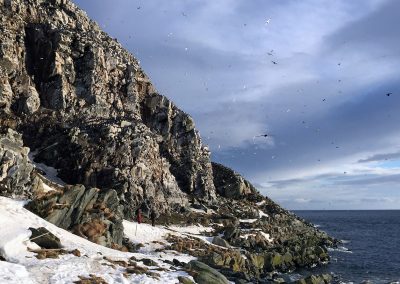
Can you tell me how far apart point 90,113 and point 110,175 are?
829 inches

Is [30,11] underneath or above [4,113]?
above

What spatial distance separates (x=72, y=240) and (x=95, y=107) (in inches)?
2290

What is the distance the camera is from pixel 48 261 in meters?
25.5

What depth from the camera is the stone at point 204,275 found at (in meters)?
29.0

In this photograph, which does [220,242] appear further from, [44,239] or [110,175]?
[44,239]

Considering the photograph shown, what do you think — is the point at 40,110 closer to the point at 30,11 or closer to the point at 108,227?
the point at 30,11

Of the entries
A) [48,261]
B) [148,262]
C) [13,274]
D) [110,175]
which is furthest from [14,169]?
[110,175]

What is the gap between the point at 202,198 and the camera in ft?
307

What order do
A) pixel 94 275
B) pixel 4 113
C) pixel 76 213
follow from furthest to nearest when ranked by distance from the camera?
pixel 4 113, pixel 76 213, pixel 94 275

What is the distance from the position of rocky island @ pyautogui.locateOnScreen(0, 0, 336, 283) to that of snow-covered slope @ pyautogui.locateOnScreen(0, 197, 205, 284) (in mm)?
166

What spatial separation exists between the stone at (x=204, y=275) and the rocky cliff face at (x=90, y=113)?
102 ft

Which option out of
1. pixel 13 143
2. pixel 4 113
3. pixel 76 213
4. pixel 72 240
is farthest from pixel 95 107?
pixel 72 240

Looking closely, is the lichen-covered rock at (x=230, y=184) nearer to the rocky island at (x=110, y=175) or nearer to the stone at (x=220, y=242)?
the rocky island at (x=110, y=175)

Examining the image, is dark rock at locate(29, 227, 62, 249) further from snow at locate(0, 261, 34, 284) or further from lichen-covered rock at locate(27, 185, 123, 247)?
lichen-covered rock at locate(27, 185, 123, 247)
